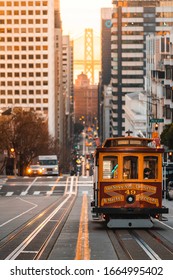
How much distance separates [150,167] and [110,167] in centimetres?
144

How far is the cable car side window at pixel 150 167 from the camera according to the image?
30281mm

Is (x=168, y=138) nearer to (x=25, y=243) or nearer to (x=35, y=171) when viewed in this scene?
(x=35, y=171)

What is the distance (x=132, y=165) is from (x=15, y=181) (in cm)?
6771

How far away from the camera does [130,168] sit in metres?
30.5

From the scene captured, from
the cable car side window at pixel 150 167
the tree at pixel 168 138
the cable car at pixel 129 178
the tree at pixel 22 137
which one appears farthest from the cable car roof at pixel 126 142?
the tree at pixel 22 137

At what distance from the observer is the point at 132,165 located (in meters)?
30.5

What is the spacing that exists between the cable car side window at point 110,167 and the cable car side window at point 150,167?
1.05 metres

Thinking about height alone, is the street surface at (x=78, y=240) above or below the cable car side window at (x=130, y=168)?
below

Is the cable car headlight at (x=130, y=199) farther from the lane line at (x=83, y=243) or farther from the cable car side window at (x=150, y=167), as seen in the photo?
the lane line at (x=83, y=243)

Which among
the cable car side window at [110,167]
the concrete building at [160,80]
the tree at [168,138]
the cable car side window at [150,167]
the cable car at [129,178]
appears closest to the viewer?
the cable car at [129,178]

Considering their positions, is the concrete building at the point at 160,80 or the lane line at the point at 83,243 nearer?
the lane line at the point at 83,243

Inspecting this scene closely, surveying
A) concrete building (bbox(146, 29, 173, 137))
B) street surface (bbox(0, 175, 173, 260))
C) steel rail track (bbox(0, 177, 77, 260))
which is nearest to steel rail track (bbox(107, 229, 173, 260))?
street surface (bbox(0, 175, 173, 260))

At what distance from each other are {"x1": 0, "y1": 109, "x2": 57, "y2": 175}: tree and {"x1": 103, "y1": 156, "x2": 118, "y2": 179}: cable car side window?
99719 millimetres

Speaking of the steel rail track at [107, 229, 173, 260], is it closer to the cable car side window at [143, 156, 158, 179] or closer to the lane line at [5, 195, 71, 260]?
the cable car side window at [143, 156, 158, 179]
